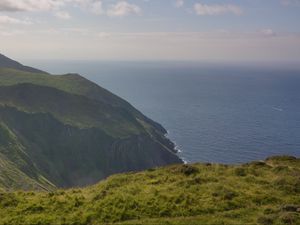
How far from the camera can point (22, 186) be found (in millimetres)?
105438

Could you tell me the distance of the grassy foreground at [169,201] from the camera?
25.0 metres

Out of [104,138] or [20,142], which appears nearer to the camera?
[20,142]

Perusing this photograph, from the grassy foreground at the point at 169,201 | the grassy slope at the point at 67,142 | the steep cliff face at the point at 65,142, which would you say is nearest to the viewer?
the grassy foreground at the point at 169,201

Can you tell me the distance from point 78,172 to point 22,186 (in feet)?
204

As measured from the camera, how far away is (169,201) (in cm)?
2791

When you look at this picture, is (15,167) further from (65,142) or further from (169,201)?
(169,201)

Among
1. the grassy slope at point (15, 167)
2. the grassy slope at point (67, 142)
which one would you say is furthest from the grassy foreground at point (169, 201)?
the grassy slope at point (67, 142)

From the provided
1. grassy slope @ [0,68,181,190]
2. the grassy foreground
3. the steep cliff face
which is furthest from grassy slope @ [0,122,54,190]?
the grassy foreground

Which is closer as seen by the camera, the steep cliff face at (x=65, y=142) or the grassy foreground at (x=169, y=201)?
the grassy foreground at (x=169, y=201)

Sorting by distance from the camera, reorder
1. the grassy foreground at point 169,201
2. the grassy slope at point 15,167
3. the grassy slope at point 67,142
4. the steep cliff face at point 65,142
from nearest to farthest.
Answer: the grassy foreground at point 169,201, the grassy slope at point 15,167, the steep cliff face at point 65,142, the grassy slope at point 67,142

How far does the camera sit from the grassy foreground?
25.0 meters

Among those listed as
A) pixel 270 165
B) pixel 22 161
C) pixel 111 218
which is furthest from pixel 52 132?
pixel 111 218

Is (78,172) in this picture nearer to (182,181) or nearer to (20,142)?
(20,142)

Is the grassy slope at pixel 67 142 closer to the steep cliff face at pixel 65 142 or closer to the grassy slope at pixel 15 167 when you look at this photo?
the steep cliff face at pixel 65 142
